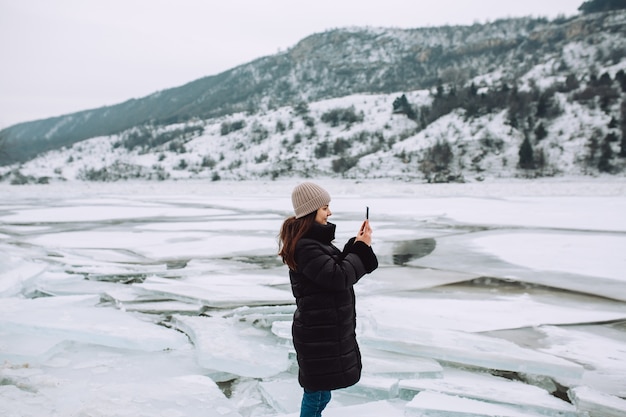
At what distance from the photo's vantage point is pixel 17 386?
278cm

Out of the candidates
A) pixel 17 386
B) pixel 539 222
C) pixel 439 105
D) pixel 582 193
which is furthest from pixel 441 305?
pixel 439 105

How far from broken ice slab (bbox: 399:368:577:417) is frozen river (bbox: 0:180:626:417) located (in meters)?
0.01

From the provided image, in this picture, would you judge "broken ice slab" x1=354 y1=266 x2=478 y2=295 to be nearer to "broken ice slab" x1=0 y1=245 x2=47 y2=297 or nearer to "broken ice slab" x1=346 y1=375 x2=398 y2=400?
"broken ice slab" x1=346 y1=375 x2=398 y2=400

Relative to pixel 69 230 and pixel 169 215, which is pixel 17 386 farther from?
pixel 169 215

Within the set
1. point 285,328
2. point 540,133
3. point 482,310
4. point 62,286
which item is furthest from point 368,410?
point 540,133

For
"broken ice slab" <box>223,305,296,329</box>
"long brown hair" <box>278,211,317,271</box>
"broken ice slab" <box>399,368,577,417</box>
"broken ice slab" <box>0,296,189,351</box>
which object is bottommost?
"broken ice slab" <box>399,368,577,417</box>

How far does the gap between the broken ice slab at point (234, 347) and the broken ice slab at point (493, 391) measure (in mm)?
851

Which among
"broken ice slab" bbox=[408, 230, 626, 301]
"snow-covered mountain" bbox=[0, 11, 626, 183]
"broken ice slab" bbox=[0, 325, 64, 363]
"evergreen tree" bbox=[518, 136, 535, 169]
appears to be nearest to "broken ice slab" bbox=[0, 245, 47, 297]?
"broken ice slab" bbox=[0, 325, 64, 363]

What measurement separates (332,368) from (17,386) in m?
1.98

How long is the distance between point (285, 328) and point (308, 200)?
74.3 inches

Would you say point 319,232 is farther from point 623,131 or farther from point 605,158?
point 623,131

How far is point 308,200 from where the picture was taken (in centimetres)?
196

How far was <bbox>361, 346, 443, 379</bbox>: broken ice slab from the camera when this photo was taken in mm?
2898

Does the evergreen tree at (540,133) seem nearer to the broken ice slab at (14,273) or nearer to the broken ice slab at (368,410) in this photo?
the broken ice slab at (14,273)
